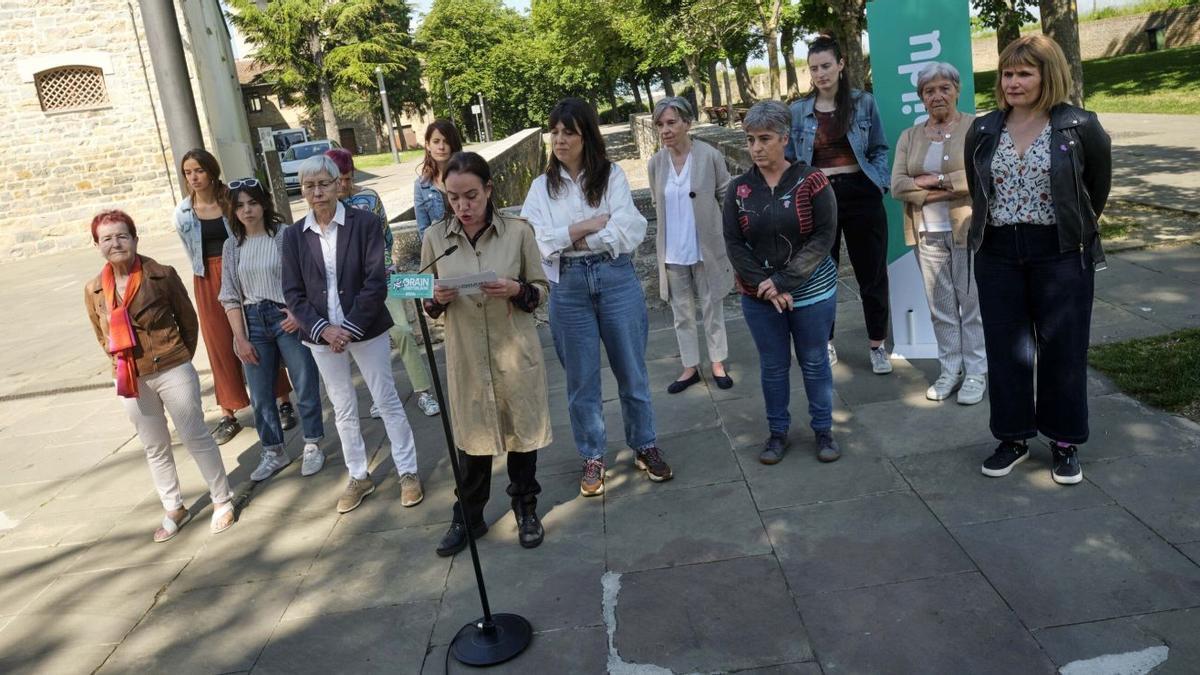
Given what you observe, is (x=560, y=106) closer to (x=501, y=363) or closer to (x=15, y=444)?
(x=501, y=363)

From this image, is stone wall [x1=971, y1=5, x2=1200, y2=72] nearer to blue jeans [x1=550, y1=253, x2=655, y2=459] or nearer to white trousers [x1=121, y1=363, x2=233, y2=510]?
blue jeans [x1=550, y1=253, x2=655, y2=459]

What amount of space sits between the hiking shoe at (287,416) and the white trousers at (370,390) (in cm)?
171

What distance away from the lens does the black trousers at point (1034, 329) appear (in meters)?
4.10

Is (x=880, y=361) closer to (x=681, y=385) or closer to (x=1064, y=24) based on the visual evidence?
(x=681, y=385)

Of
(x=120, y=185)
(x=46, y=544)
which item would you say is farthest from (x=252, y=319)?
(x=120, y=185)

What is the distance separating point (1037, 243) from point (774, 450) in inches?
62.9

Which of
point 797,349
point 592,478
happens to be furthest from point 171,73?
point 797,349

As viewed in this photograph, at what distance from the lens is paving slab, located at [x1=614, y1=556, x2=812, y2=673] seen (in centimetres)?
326

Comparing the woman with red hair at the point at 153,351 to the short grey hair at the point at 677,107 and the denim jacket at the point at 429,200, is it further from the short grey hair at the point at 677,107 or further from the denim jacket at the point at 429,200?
the short grey hair at the point at 677,107

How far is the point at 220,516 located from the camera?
5012mm

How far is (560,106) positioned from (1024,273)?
225 centimetres

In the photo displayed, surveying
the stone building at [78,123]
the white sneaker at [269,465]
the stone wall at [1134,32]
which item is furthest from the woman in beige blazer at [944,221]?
the stone wall at [1134,32]

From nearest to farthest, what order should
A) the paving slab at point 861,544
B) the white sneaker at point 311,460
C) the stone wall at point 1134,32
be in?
the paving slab at point 861,544, the white sneaker at point 311,460, the stone wall at point 1134,32

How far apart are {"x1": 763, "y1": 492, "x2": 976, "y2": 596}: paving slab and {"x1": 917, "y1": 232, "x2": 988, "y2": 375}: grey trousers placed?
4.65 feet
